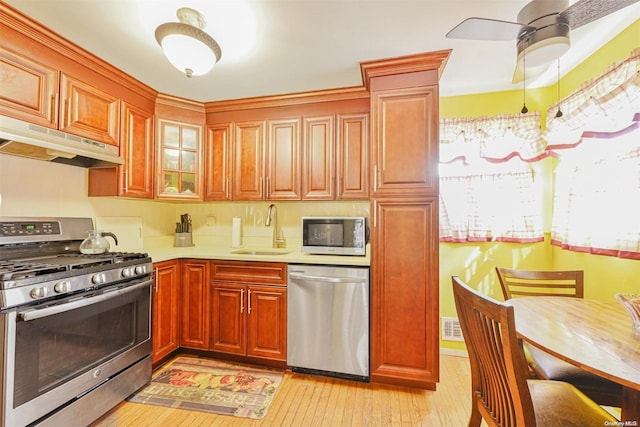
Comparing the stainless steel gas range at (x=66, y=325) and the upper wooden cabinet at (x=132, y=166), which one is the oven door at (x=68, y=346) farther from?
the upper wooden cabinet at (x=132, y=166)

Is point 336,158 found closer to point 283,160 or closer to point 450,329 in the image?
point 283,160

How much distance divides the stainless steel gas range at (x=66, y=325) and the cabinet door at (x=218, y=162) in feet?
3.27

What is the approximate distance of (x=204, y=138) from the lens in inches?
113

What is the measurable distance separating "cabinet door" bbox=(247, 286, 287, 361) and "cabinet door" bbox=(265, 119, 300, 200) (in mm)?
884

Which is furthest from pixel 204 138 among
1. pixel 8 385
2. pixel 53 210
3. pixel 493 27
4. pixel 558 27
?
pixel 558 27

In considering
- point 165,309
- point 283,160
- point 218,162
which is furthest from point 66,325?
point 283,160

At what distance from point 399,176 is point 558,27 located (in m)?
1.13

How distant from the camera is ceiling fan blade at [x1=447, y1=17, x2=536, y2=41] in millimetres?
1342

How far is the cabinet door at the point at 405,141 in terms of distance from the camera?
6.84 ft

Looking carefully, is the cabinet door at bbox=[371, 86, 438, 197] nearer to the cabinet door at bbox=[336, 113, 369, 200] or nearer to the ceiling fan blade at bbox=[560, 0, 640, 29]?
the cabinet door at bbox=[336, 113, 369, 200]

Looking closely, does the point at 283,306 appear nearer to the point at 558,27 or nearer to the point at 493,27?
the point at 493,27

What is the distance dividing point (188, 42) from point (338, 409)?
93.1 inches

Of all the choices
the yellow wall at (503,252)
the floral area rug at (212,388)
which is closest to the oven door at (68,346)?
the floral area rug at (212,388)

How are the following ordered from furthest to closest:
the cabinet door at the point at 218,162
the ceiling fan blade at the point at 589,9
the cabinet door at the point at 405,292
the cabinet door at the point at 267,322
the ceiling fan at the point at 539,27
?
the cabinet door at the point at 218,162 → the cabinet door at the point at 267,322 → the cabinet door at the point at 405,292 → the ceiling fan at the point at 539,27 → the ceiling fan blade at the point at 589,9
